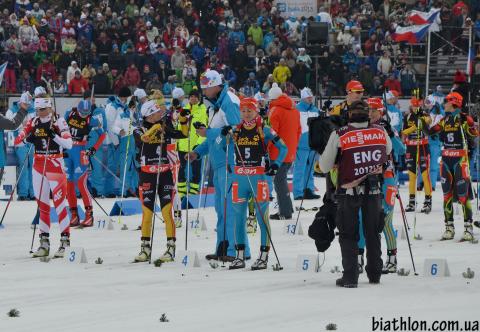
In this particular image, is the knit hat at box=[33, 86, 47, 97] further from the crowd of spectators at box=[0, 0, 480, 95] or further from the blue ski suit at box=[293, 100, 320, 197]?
the crowd of spectators at box=[0, 0, 480, 95]

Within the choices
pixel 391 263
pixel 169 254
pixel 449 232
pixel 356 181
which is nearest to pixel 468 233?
pixel 449 232

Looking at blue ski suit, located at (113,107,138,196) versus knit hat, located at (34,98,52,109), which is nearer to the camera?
knit hat, located at (34,98,52,109)

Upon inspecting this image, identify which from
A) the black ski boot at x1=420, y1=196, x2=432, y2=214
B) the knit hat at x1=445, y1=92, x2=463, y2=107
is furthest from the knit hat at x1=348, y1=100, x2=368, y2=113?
the black ski boot at x1=420, y1=196, x2=432, y2=214

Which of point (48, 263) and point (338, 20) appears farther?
point (338, 20)

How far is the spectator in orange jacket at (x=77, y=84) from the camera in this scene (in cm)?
3375

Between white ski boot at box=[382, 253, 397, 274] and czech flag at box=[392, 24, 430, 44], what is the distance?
885 inches

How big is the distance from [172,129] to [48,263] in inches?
89.1

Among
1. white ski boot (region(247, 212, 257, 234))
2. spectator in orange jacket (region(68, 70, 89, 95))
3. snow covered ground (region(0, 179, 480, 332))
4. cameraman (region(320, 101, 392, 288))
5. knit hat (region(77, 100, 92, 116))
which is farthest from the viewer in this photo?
spectator in orange jacket (region(68, 70, 89, 95))

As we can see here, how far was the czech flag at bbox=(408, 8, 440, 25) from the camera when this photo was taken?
119 feet

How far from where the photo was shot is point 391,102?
1057 inches

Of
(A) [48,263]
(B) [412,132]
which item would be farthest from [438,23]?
(A) [48,263]

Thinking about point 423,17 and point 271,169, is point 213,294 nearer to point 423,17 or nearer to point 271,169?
point 271,169

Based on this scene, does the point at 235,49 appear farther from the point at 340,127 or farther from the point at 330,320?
the point at 330,320

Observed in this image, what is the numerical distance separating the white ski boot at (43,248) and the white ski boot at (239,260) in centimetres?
270
